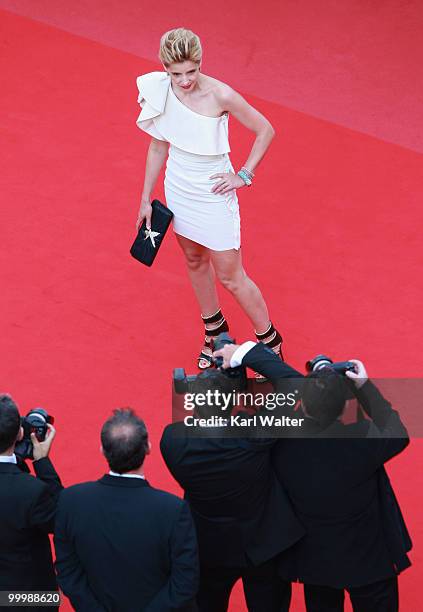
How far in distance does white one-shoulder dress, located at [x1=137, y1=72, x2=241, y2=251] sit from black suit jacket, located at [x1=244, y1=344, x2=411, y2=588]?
1670 mm

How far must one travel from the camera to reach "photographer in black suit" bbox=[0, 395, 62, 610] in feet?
11.9

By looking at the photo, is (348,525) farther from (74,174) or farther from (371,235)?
(74,174)

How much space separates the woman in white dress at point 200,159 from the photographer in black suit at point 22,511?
1918 millimetres

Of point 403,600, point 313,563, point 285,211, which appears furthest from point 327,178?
point 313,563

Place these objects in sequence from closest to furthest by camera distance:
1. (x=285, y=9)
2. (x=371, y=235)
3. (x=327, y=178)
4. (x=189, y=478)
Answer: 1. (x=189, y=478)
2. (x=371, y=235)
3. (x=327, y=178)
4. (x=285, y=9)

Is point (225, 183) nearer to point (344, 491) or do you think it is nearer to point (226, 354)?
point (226, 354)

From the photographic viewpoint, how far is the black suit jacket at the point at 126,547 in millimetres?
3449

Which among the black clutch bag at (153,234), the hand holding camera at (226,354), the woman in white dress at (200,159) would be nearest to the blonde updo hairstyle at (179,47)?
the woman in white dress at (200,159)

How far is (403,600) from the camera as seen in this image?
4578mm

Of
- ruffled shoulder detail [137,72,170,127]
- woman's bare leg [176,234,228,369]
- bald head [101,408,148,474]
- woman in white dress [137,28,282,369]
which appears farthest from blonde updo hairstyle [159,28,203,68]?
bald head [101,408,148,474]

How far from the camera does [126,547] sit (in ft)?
11.3

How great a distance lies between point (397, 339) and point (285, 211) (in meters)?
1.33

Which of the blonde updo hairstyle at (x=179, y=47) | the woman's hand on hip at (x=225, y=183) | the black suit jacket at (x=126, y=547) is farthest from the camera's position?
the woman's hand on hip at (x=225, y=183)

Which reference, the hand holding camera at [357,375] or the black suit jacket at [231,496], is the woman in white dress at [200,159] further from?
the black suit jacket at [231,496]
